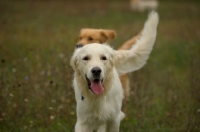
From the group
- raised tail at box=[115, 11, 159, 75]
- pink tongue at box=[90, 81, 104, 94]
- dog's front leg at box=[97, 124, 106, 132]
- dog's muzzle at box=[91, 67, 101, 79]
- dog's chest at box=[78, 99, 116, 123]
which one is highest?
raised tail at box=[115, 11, 159, 75]

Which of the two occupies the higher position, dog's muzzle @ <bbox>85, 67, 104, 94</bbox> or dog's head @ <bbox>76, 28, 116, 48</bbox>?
dog's head @ <bbox>76, 28, 116, 48</bbox>

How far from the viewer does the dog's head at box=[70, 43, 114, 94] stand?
12.4 ft

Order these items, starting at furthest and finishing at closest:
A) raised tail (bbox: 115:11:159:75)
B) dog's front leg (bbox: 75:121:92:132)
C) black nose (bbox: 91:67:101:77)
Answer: raised tail (bbox: 115:11:159:75), dog's front leg (bbox: 75:121:92:132), black nose (bbox: 91:67:101:77)

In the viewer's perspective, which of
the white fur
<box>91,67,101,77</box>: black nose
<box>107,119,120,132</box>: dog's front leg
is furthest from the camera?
the white fur

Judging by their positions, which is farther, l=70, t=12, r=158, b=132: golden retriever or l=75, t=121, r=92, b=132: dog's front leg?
l=75, t=121, r=92, b=132: dog's front leg

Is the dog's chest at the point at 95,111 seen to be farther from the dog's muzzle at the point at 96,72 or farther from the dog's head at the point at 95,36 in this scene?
the dog's head at the point at 95,36

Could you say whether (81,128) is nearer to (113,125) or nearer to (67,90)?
(113,125)

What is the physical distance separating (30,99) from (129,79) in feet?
5.32

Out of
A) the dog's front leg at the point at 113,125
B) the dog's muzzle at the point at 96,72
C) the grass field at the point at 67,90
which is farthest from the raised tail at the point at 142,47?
the dog's muzzle at the point at 96,72

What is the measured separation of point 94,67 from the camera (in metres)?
3.73

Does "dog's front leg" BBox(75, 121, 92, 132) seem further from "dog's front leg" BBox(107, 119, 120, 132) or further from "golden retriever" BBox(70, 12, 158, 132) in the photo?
"dog's front leg" BBox(107, 119, 120, 132)

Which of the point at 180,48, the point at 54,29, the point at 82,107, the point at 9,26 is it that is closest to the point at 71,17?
the point at 54,29

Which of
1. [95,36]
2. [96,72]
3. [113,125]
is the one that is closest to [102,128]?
[113,125]

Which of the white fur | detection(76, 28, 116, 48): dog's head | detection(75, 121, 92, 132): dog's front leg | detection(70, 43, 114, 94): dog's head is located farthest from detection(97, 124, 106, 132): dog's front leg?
the white fur
